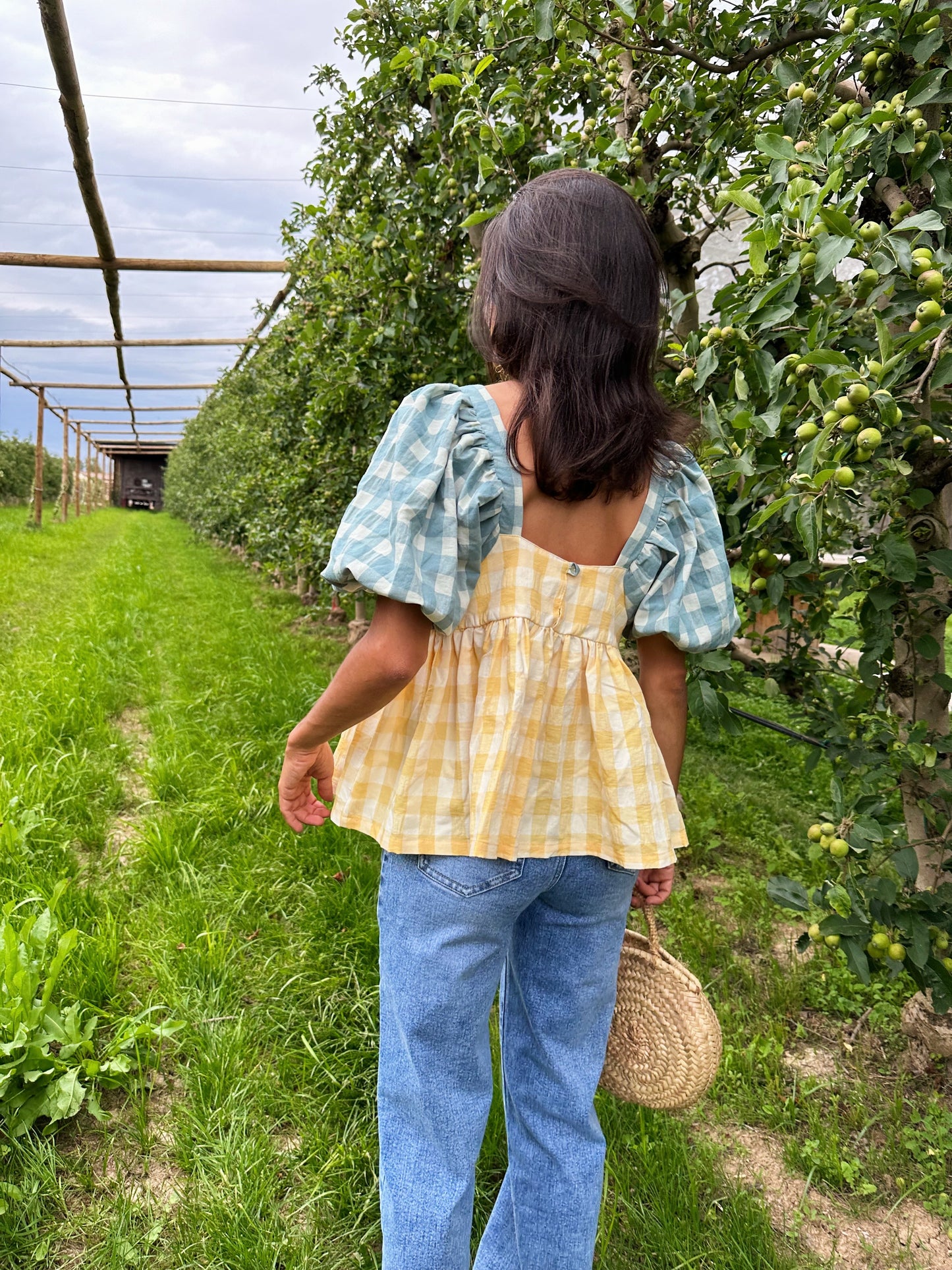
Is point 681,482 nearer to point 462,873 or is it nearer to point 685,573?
point 685,573

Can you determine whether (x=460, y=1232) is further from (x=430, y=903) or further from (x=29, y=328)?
(x=29, y=328)

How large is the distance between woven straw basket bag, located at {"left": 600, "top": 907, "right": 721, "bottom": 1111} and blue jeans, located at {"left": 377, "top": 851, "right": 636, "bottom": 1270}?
0.51ft

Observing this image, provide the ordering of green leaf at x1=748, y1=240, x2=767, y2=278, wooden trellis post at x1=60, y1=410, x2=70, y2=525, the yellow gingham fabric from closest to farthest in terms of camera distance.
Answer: the yellow gingham fabric → green leaf at x1=748, y1=240, x2=767, y2=278 → wooden trellis post at x1=60, y1=410, x2=70, y2=525

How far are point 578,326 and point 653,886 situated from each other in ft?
2.98

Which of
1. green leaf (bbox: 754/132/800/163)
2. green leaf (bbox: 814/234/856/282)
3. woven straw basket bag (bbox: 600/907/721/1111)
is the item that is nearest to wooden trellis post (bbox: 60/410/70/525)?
woven straw basket bag (bbox: 600/907/721/1111)

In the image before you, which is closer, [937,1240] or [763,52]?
[937,1240]

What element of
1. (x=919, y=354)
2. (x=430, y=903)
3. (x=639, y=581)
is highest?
(x=919, y=354)

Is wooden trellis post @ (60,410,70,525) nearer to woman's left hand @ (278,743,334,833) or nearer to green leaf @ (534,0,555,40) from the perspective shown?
green leaf @ (534,0,555,40)

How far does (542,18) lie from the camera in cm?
178

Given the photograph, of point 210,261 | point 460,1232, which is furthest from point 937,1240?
point 210,261

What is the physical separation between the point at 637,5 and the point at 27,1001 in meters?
2.63

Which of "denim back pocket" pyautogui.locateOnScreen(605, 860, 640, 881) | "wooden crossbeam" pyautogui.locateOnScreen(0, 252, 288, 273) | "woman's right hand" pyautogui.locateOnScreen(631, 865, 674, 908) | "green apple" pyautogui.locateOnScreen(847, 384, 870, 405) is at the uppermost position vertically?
"wooden crossbeam" pyautogui.locateOnScreen(0, 252, 288, 273)

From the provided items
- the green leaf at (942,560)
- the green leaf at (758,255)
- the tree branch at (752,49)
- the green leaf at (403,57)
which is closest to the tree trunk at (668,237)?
the tree branch at (752,49)

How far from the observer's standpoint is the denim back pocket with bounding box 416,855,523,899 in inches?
41.9
